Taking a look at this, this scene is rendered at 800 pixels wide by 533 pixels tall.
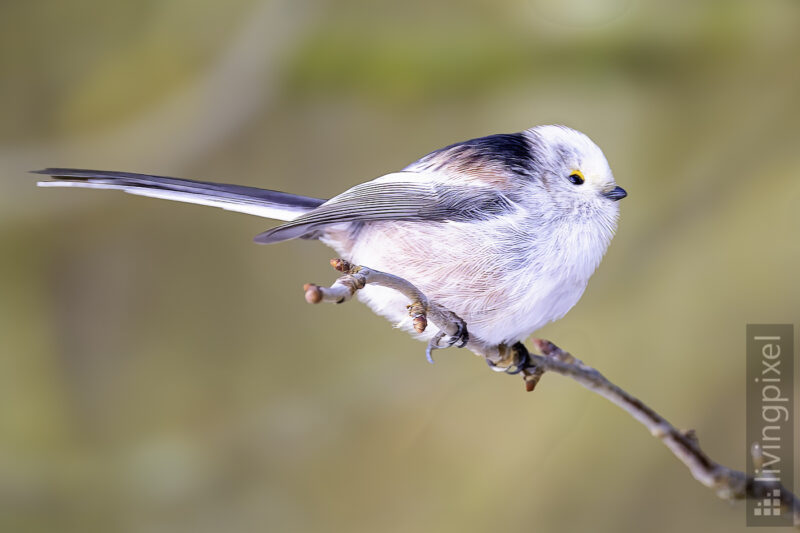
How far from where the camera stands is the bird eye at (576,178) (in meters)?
1.10

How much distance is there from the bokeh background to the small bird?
1.28 meters

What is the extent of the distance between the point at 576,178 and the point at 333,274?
1737mm

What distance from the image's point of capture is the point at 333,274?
2.76 m

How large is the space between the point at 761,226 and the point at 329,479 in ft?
5.46

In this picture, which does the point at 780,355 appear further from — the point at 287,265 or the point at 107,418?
the point at 107,418

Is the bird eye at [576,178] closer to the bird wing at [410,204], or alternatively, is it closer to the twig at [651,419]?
the bird wing at [410,204]

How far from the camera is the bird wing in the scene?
43.4 inches

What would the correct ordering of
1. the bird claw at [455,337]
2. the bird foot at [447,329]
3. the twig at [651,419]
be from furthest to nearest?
the bird claw at [455,337]
the bird foot at [447,329]
the twig at [651,419]

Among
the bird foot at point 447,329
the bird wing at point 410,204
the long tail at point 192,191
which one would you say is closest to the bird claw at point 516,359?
the bird foot at point 447,329

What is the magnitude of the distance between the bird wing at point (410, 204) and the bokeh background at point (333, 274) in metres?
1.29

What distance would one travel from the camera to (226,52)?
8.77 ft

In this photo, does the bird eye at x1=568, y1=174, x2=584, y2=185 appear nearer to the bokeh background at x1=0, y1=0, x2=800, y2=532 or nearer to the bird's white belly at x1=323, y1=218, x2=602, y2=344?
the bird's white belly at x1=323, y1=218, x2=602, y2=344

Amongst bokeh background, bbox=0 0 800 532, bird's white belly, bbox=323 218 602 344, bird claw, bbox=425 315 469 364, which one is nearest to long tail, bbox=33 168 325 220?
bird's white belly, bbox=323 218 602 344

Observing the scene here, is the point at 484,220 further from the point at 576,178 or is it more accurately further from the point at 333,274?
the point at 333,274
